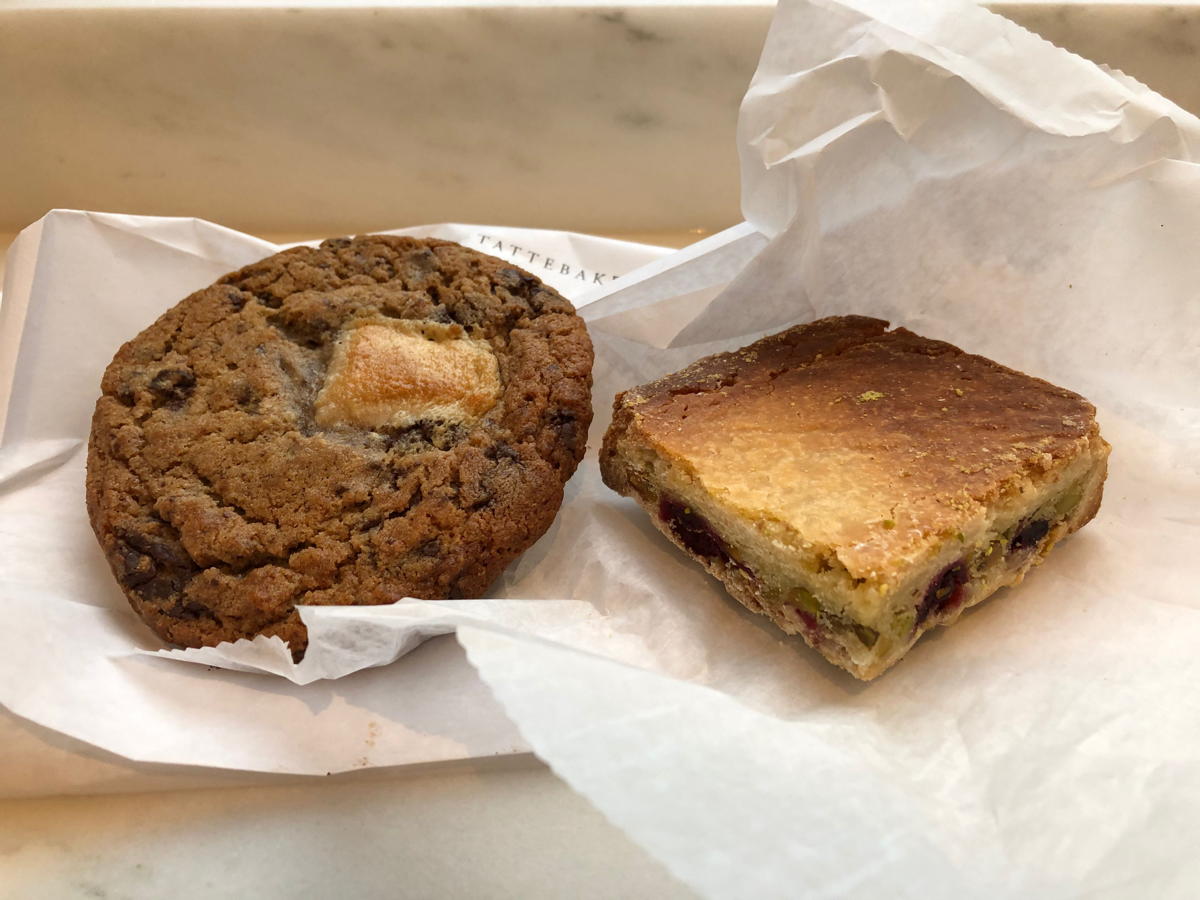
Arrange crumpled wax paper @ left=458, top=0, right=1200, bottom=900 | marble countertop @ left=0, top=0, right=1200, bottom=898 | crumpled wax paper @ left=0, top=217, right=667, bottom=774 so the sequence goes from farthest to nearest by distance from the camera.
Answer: marble countertop @ left=0, top=0, right=1200, bottom=898 < crumpled wax paper @ left=0, top=217, right=667, bottom=774 < crumpled wax paper @ left=458, top=0, right=1200, bottom=900

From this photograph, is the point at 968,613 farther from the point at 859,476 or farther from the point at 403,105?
the point at 403,105

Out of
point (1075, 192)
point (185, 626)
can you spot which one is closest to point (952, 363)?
point (1075, 192)

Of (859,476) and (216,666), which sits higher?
(859,476)

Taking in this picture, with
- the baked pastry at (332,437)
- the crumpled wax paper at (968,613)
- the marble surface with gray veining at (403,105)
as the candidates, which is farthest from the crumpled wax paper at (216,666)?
the marble surface with gray veining at (403,105)

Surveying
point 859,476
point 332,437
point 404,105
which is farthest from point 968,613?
point 404,105

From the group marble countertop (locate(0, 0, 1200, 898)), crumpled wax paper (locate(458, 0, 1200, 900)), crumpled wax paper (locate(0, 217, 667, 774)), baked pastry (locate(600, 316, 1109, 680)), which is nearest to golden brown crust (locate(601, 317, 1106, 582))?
baked pastry (locate(600, 316, 1109, 680))

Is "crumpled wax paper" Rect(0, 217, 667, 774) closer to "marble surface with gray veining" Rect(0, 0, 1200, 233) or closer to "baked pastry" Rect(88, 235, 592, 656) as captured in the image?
"baked pastry" Rect(88, 235, 592, 656)

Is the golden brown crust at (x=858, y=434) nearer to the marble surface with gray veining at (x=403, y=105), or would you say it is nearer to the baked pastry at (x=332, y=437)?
the baked pastry at (x=332, y=437)
